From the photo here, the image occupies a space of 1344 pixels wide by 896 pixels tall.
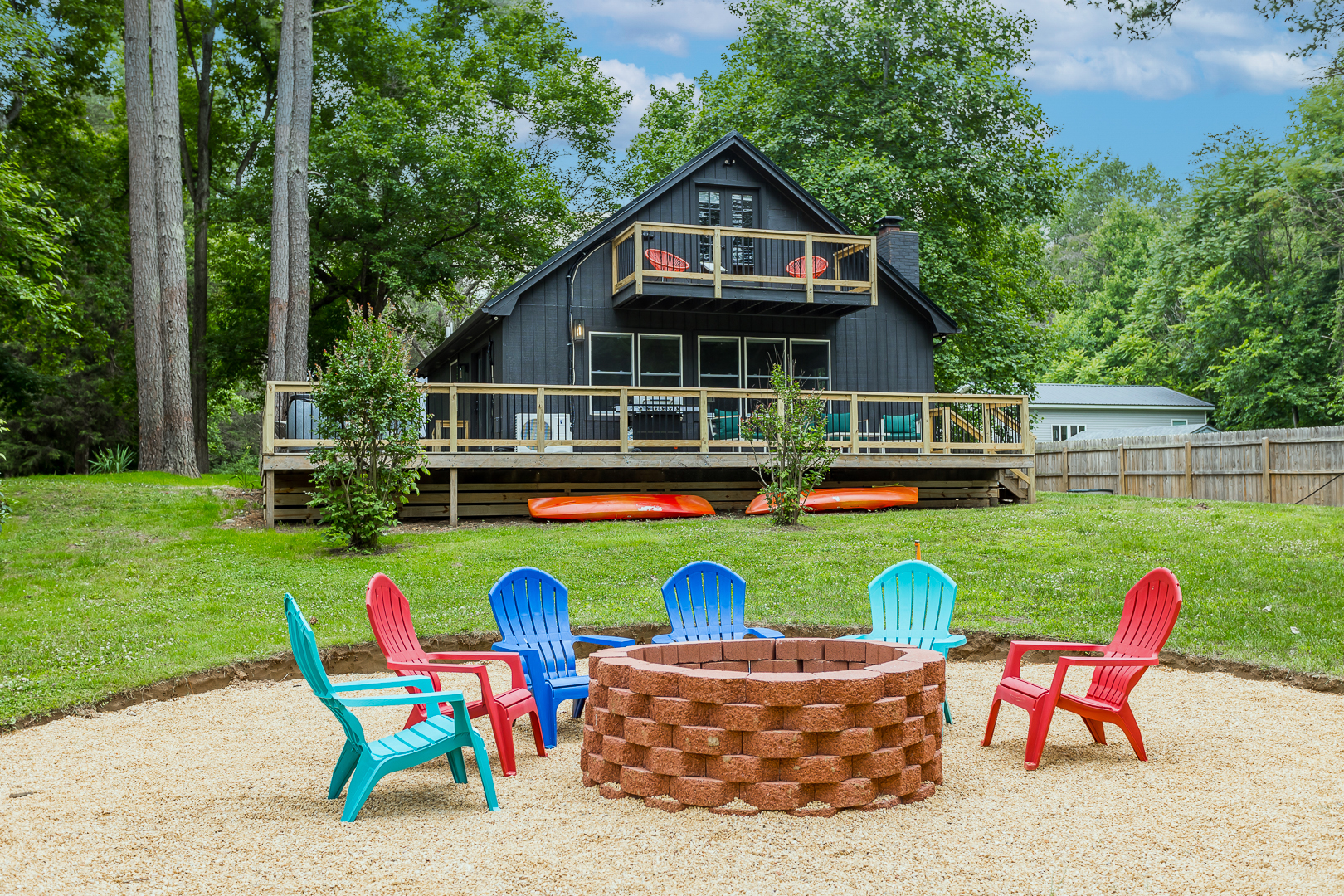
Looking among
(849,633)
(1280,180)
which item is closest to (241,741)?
(849,633)

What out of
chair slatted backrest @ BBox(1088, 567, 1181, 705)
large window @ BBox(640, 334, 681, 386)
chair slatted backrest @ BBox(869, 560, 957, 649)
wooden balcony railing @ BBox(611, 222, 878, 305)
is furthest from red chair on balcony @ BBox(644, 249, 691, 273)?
chair slatted backrest @ BBox(1088, 567, 1181, 705)

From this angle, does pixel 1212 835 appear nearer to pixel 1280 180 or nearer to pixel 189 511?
pixel 189 511

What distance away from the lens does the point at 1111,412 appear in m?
34.0

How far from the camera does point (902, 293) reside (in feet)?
63.6

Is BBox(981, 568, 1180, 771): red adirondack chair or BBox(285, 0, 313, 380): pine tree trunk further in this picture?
BBox(285, 0, 313, 380): pine tree trunk

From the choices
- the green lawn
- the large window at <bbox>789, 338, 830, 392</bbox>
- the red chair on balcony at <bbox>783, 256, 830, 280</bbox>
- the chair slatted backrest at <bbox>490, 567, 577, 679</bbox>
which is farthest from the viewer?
the large window at <bbox>789, 338, 830, 392</bbox>

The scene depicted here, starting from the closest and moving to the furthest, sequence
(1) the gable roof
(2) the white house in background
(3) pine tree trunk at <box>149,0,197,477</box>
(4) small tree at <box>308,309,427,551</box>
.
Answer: (4) small tree at <box>308,309,427,551</box>, (1) the gable roof, (3) pine tree trunk at <box>149,0,197,477</box>, (2) the white house in background

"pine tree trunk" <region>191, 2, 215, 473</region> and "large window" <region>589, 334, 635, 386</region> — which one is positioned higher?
"pine tree trunk" <region>191, 2, 215, 473</region>

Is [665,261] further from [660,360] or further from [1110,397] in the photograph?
[1110,397]

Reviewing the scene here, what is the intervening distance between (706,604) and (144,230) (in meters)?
15.8

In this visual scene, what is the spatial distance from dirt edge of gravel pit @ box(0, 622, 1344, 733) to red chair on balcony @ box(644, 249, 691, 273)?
960 centimetres

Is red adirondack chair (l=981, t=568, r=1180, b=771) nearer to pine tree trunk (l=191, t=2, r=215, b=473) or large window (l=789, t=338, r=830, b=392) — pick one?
large window (l=789, t=338, r=830, b=392)

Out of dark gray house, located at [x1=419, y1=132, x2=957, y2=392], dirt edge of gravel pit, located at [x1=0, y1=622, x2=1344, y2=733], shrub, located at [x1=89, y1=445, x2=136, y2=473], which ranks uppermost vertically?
dark gray house, located at [x1=419, y1=132, x2=957, y2=392]

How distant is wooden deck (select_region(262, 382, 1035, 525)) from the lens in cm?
1377
